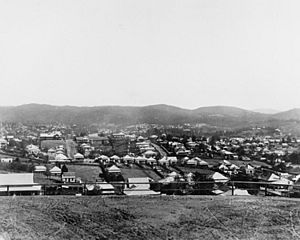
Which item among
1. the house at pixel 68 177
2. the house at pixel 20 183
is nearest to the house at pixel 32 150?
the house at pixel 20 183

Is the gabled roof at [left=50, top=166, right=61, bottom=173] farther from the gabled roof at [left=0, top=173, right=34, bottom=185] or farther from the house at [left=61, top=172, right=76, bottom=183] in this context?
the gabled roof at [left=0, top=173, right=34, bottom=185]

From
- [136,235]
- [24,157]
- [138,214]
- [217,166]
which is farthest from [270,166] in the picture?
[24,157]

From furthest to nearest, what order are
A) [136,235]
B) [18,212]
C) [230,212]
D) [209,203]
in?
1. [209,203]
2. [230,212]
3. [18,212]
4. [136,235]

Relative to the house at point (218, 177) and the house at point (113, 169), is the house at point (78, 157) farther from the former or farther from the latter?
the house at point (218, 177)

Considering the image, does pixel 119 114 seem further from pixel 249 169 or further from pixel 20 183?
pixel 249 169

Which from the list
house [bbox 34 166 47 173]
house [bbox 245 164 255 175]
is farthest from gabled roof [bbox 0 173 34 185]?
house [bbox 245 164 255 175]

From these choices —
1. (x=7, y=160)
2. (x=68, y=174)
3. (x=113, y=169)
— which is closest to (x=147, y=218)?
(x=113, y=169)

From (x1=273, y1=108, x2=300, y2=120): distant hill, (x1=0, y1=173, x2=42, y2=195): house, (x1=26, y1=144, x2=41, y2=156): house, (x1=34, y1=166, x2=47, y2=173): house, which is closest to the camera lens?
(x1=0, y1=173, x2=42, y2=195): house

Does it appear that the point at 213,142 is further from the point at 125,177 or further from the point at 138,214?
the point at 138,214
